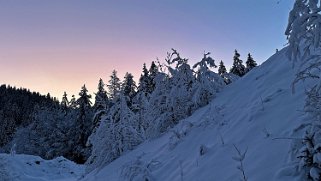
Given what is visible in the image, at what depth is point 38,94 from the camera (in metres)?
190

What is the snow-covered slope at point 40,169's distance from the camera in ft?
75.1

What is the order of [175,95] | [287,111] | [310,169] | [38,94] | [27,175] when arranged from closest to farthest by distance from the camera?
1. [310,169]
2. [287,111]
3. [175,95]
4. [27,175]
5. [38,94]

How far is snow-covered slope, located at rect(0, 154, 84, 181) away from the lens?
22891mm

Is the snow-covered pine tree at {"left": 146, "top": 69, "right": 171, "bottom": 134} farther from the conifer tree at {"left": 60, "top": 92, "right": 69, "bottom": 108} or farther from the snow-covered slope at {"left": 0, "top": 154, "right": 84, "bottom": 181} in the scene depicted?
the conifer tree at {"left": 60, "top": 92, "right": 69, "bottom": 108}

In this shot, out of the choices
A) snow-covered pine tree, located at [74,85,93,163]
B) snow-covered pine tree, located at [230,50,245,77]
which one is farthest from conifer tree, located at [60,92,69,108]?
snow-covered pine tree, located at [230,50,245,77]

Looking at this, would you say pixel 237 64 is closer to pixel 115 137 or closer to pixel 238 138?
pixel 115 137

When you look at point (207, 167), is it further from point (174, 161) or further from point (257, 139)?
point (174, 161)

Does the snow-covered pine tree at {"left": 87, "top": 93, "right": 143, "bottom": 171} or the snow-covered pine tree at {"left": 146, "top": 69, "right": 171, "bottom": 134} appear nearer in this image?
the snow-covered pine tree at {"left": 146, "top": 69, "right": 171, "bottom": 134}

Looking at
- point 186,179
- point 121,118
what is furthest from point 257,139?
point 121,118

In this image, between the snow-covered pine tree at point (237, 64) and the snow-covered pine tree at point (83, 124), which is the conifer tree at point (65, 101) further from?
the snow-covered pine tree at point (237, 64)

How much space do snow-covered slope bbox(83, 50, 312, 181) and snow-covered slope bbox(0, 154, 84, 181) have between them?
1424cm

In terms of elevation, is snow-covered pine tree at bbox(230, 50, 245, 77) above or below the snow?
above

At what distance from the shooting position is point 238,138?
6.30 m

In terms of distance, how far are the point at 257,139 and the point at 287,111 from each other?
0.83 m
